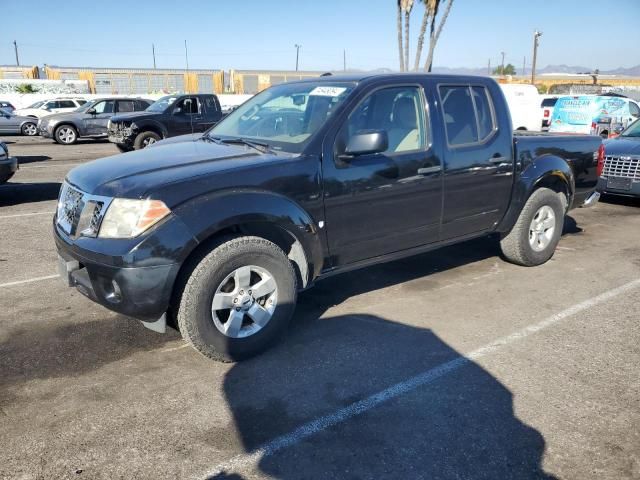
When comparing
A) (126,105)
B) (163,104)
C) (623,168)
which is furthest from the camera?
(126,105)

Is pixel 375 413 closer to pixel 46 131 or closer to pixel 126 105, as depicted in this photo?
pixel 126 105

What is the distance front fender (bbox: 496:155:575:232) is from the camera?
516 cm

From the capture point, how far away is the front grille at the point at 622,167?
830 cm

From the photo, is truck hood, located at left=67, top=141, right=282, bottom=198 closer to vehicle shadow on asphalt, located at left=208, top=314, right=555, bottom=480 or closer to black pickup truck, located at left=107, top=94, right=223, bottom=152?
vehicle shadow on asphalt, located at left=208, top=314, right=555, bottom=480

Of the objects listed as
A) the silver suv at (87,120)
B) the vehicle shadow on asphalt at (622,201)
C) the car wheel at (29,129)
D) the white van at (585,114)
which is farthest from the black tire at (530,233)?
the car wheel at (29,129)

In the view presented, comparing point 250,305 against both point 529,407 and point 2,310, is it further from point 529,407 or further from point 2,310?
point 2,310

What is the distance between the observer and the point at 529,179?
520cm

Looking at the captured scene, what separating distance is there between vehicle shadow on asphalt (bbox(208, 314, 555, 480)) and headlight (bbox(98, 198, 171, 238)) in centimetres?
109

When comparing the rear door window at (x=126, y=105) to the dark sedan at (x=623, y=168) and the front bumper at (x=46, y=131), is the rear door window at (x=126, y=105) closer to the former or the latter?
the front bumper at (x=46, y=131)

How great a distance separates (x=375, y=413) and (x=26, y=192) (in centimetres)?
916

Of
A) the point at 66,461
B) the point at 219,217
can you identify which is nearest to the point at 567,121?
the point at 219,217

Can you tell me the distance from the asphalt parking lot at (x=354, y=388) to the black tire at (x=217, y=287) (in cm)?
16

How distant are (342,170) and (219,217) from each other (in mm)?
1031

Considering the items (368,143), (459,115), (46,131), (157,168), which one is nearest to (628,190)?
(459,115)
